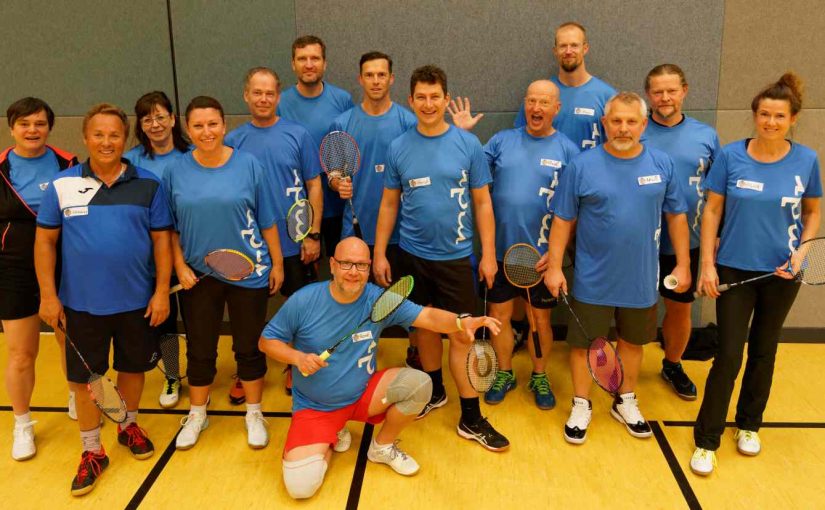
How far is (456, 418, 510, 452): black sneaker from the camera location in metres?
4.04

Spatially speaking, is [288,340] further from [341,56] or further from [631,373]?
→ [341,56]

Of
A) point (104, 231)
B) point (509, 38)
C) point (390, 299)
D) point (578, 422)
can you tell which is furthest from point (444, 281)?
point (509, 38)

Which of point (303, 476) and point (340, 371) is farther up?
point (340, 371)

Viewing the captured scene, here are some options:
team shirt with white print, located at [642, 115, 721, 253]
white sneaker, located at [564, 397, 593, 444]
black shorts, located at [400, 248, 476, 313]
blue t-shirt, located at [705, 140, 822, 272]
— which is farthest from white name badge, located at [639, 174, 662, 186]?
white sneaker, located at [564, 397, 593, 444]

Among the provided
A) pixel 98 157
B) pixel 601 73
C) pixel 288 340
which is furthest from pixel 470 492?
pixel 601 73

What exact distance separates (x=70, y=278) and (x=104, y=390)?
2.08 feet

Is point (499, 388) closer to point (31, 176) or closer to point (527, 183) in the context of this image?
point (527, 183)

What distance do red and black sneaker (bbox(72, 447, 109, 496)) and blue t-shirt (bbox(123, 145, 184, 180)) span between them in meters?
1.68

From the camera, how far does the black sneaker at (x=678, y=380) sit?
15.3ft

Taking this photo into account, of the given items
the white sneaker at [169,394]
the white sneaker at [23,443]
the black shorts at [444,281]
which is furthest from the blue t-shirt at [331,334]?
the white sneaker at [23,443]

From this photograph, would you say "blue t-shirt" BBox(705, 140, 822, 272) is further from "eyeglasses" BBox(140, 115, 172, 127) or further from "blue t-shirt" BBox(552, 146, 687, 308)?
"eyeglasses" BBox(140, 115, 172, 127)

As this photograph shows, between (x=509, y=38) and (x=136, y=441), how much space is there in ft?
12.8

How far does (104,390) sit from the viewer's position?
358cm

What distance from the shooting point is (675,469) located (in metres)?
3.85
